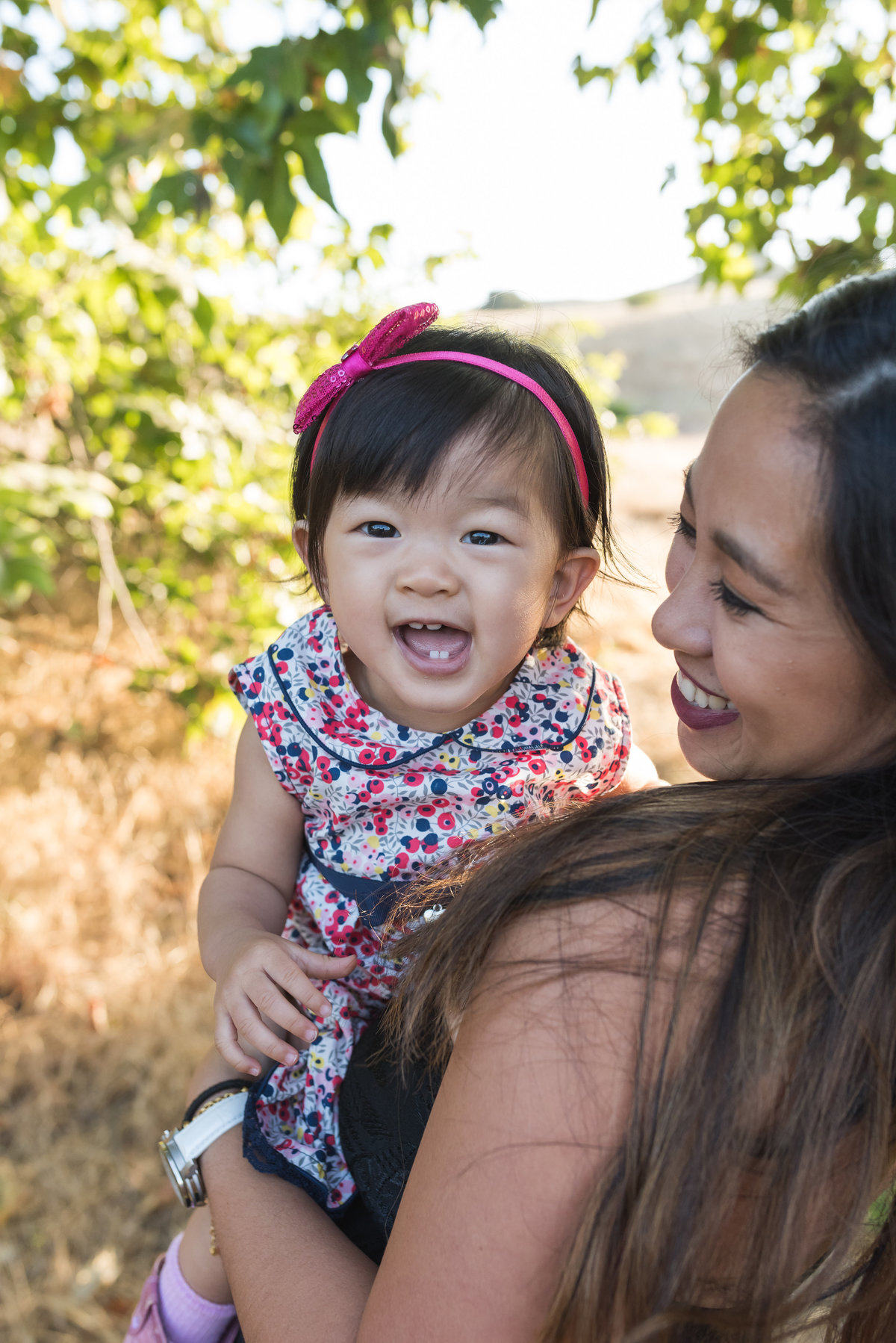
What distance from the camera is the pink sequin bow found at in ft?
4.35

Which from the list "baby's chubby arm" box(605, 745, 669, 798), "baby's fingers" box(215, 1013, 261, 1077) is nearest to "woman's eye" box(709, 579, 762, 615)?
"baby's chubby arm" box(605, 745, 669, 798)

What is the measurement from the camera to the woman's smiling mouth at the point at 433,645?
126 cm

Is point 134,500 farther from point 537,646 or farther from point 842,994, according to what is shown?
point 842,994

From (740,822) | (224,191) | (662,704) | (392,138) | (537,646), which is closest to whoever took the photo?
(740,822)

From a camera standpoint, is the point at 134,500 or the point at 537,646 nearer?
the point at 537,646

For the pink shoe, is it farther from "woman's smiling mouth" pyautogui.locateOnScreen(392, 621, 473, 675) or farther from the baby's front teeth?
the baby's front teeth

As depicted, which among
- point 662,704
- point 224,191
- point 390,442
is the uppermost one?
point 224,191

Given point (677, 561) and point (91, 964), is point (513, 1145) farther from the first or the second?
point (91, 964)

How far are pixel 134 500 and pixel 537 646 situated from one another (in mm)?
2656

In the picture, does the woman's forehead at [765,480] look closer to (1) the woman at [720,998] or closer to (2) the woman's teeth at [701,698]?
(1) the woman at [720,998]

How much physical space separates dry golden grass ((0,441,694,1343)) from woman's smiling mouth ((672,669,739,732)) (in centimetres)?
79

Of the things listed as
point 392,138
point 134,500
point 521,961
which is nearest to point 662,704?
point 134,500

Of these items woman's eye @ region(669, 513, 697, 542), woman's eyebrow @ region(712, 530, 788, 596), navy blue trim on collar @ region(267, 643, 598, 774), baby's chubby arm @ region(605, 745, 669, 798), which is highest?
woman's eye @ region(669, 513, 697, 542)

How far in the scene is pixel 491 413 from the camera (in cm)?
127
